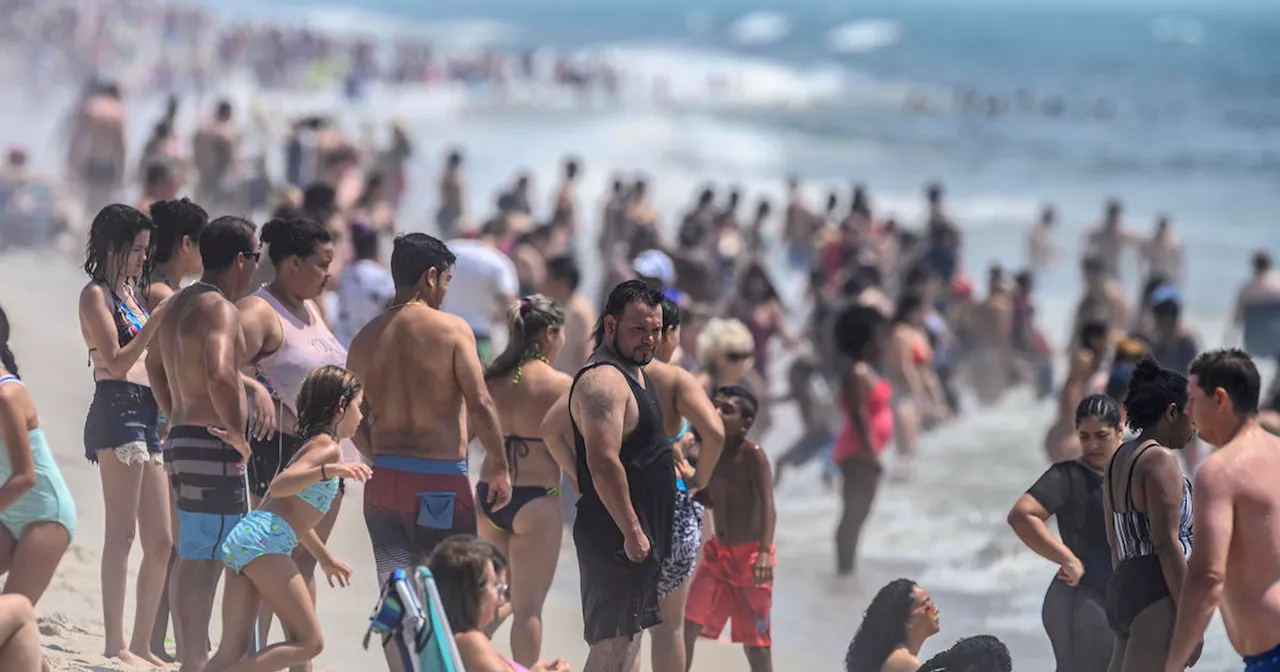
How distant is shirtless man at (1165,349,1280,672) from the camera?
3.94 metres

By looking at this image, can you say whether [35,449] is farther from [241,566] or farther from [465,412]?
[465,412]

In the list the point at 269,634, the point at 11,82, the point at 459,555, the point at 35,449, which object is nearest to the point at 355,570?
the point at 269,634

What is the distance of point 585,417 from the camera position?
4.68 metres

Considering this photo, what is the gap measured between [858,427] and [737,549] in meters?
2.74

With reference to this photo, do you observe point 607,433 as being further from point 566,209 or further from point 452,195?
point 452,195

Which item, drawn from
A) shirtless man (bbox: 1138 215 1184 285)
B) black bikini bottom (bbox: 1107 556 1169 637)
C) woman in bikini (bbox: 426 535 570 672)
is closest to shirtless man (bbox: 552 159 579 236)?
shirtless man (bbox: 1138 215 1184 285)

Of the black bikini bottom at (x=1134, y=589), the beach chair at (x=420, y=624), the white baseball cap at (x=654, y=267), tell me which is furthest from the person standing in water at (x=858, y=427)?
the beach chair at (x=420, y=624)

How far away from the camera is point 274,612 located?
15.0 feet

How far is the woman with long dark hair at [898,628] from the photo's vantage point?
5164mm

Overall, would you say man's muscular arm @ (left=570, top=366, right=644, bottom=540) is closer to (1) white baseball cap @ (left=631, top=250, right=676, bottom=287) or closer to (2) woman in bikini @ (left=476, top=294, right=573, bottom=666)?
(2) woman in bikini @ (left=476, top=294, right=573, bottom=666)

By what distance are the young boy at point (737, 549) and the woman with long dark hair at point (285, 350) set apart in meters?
1.44

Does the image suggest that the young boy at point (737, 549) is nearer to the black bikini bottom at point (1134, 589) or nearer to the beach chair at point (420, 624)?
the black bikini bottom at point (1134, 589)

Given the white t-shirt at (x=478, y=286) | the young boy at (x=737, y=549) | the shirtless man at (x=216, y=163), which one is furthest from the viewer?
the shirtless man at (x=216, y=163)

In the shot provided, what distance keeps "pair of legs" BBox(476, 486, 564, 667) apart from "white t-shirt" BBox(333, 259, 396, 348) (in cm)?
277
